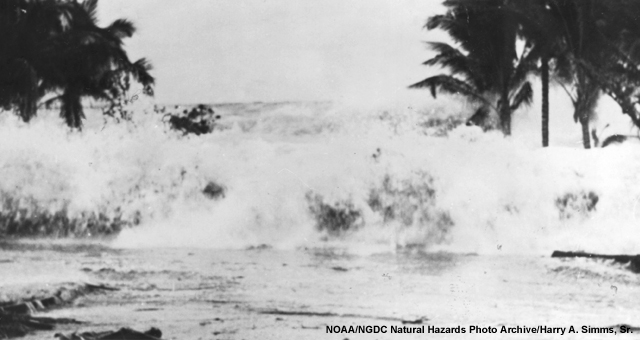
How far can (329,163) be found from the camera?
2.89 metres

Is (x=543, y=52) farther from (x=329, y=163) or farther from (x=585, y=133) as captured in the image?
(x=329, y=163)

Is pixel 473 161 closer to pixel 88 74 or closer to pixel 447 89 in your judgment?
pixel 447 89

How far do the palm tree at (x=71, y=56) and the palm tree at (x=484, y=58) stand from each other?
132cm

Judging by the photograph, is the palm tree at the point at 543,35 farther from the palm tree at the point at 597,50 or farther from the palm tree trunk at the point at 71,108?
the palm tree trunk at the point at 71,108

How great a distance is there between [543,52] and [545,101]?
0.73 ft

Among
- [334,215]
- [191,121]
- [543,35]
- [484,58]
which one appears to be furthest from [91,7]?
[543,35]

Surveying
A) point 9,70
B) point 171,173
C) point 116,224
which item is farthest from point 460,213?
point 9,70

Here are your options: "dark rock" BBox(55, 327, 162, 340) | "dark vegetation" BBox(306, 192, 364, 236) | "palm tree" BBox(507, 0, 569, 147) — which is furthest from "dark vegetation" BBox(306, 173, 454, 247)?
"dark rock" BBox(55, 327, 162, 340)

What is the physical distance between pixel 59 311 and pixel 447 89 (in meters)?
1.94

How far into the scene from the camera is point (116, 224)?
115 inches

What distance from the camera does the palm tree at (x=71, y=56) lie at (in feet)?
9.69

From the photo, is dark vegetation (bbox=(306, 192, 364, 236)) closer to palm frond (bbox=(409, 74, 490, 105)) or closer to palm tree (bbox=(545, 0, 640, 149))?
palm frond (bbox=(409, 74, 490, 105))

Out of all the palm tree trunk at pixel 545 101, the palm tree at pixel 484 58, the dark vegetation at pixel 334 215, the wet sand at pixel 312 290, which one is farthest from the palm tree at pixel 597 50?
the dark vegetation at pixel 334 215

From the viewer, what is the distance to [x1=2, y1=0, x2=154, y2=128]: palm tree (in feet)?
9.69
